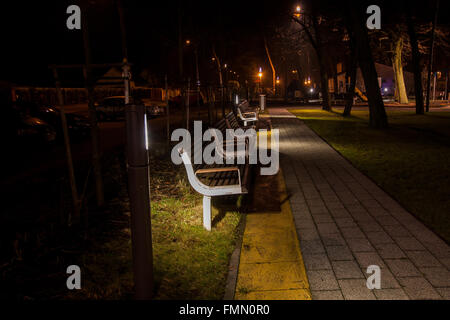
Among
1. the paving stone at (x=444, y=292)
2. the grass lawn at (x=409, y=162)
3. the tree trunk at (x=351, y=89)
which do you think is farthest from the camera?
the tree trunk at (x=351, y=89)

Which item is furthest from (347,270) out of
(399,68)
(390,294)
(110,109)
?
(399,68)

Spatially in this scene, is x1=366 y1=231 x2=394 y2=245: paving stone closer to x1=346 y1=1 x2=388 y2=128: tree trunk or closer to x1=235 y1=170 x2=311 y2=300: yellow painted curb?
x1=235 y1=170 x2=311 y2=300: yellow painted curb

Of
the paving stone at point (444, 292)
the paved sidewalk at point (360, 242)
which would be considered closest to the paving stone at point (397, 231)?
the paved sidewalk at point (360, 242)

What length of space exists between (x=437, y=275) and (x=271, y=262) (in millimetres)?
1625

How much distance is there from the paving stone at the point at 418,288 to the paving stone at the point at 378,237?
0.91m

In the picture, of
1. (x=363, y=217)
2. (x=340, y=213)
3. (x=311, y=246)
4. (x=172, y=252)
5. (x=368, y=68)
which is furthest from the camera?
(x=368, y=68)

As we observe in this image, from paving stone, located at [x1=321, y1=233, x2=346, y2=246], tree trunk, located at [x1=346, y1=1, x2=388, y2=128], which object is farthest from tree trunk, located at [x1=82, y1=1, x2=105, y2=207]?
tree trunk, located at [x1=346, y1=1, x2=388, y2=128]

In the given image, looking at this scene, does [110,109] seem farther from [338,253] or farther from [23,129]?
[338,253]

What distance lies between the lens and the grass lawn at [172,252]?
3641mm

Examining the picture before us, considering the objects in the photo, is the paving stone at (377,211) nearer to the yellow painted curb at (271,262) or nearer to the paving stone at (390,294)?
the yellow painted curb at (271,262)

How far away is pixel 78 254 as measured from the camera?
4.36m

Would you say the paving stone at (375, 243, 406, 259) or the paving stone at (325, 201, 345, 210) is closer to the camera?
the paving stone at (375, 243, 406, 259)

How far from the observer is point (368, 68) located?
1634 cm

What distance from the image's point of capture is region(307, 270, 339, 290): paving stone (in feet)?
11.9
